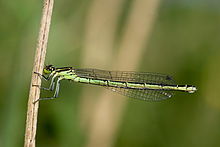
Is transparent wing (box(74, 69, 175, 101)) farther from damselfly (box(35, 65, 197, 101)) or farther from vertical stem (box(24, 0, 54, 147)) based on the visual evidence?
vertical stem (box(24, 0, 54, 147))

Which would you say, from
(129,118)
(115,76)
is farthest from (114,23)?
(129,118)

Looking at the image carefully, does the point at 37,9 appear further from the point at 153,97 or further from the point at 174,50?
the point at 174,50

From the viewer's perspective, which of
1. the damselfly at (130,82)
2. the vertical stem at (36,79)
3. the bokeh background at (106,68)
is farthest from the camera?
the bokeh background at (106,68)

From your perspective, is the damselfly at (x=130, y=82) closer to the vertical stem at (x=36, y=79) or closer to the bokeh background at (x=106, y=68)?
the bokeh background at (x=106, y=68)

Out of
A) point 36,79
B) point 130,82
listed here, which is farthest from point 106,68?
point 36,79

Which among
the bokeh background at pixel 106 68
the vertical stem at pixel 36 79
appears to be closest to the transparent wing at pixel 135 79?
the bokeh background at pixel 106 68

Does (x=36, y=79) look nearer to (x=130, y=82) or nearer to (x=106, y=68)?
(x=130, y=82)

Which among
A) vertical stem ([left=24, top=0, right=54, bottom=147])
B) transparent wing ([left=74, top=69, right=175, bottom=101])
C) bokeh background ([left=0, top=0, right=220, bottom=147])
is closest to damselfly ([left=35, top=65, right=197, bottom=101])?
transparent wing ([left=74, top=69, right=175, bottom=101])
